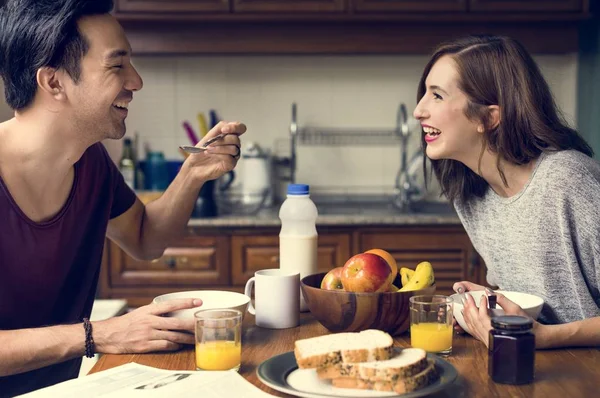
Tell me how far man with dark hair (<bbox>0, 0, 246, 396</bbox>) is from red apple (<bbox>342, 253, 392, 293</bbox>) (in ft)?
1.71

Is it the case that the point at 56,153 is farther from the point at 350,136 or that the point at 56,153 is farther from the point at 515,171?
the point at 350,136

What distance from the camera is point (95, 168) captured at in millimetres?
1795

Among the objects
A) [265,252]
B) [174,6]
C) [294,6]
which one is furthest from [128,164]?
[294,6]

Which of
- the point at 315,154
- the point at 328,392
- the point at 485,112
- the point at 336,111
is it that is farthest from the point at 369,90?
the point at 328,392

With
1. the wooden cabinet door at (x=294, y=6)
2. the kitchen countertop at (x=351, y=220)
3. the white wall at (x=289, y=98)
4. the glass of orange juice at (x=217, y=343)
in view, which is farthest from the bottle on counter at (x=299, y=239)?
the white wall at (x=289, y=98)

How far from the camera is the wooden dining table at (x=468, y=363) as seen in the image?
3.45ft

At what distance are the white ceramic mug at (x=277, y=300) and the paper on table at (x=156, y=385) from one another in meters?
0.28

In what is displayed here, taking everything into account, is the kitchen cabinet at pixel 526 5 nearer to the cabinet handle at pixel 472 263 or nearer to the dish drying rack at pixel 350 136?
the dish drying rack at pixel 350 136

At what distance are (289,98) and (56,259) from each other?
6.85ft

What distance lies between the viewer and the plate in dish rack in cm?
98

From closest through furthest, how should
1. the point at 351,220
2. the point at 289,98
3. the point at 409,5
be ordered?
the point at 351,220
the point at 409,5
the point at 289,98

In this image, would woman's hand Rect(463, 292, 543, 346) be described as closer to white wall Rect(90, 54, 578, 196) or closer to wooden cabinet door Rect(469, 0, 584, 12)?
wooden cabinet door Rect(469, 0, 584, 12)

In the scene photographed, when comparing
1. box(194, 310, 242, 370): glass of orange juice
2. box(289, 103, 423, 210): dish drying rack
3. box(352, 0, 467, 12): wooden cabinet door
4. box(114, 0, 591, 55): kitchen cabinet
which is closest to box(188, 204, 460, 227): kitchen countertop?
box(289, 103, 423, 210): dish drying rack

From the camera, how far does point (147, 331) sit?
4.07 feet
